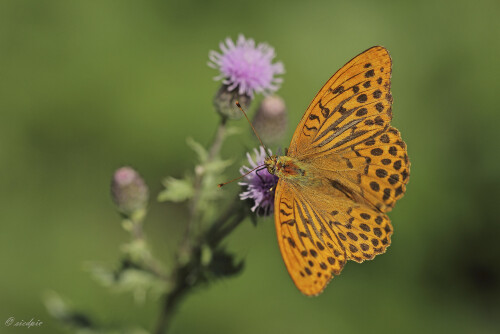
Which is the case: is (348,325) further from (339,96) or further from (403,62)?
(403,62)

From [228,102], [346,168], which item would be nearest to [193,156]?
[228,102]

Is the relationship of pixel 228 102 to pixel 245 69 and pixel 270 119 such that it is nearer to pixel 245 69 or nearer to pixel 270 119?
pixel 245 69

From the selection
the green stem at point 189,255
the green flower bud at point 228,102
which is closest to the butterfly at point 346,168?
the green flower bud at point 228,102

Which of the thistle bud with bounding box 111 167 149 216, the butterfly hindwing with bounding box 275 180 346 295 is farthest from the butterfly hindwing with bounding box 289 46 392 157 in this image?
the thistle bud with bounding box 111 167 149 216

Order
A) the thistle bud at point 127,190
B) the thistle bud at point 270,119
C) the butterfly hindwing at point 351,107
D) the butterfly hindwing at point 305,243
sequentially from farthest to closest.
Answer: the thistle bud at point 270,119 < the thistle bud at point 127,190 < the butterfly hindwing at point 351,107 < the butterfly hindwing at point 305,243

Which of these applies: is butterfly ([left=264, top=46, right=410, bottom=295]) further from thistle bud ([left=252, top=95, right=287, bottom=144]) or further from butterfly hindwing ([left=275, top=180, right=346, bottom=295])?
thistle bud ([left=252, top=95, right=287, bottom=144])

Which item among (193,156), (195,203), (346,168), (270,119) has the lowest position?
(346,168)

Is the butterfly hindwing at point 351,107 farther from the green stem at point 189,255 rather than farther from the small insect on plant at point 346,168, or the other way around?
the green stem at point 189,255

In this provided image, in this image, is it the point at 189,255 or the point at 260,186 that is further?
the point at 189,255
